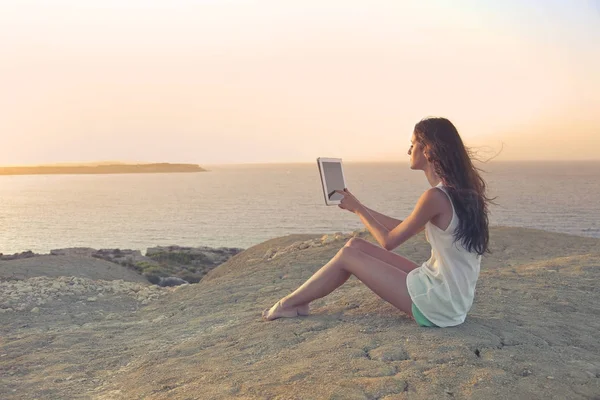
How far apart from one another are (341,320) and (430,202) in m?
1.66

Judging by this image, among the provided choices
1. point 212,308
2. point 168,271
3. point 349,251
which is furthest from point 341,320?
point 168,271

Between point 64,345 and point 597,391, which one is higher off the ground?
point 597,391

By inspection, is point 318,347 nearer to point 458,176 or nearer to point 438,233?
point 438,233

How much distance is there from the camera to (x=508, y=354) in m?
4.06

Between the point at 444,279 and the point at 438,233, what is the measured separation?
370 millimetres

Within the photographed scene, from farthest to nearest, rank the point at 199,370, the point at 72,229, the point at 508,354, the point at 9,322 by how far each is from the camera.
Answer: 1. the point at 72,229
2. the point at 9,322
3. the point at 199,370
4. the point at 508,354

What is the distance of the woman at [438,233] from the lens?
413 centimetres

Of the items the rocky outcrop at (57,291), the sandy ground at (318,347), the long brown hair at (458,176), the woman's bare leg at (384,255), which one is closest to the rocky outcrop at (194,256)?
the rocky outcrop at (57,291)

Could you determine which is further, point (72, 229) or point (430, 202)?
point (72, 229)

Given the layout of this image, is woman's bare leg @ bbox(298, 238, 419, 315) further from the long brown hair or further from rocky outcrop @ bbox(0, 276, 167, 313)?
rocky outcrop @ bbox(0, 276, 167, 313)

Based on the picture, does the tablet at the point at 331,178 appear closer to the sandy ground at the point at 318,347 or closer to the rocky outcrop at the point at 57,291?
the sandy ground at the point at 318,347

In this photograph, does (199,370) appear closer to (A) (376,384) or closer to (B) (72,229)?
(A) (376,384)

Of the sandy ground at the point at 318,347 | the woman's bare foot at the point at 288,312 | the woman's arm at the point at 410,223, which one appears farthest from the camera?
the woman's bare foot at the point at 288,312

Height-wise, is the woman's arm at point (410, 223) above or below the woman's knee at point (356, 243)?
above
